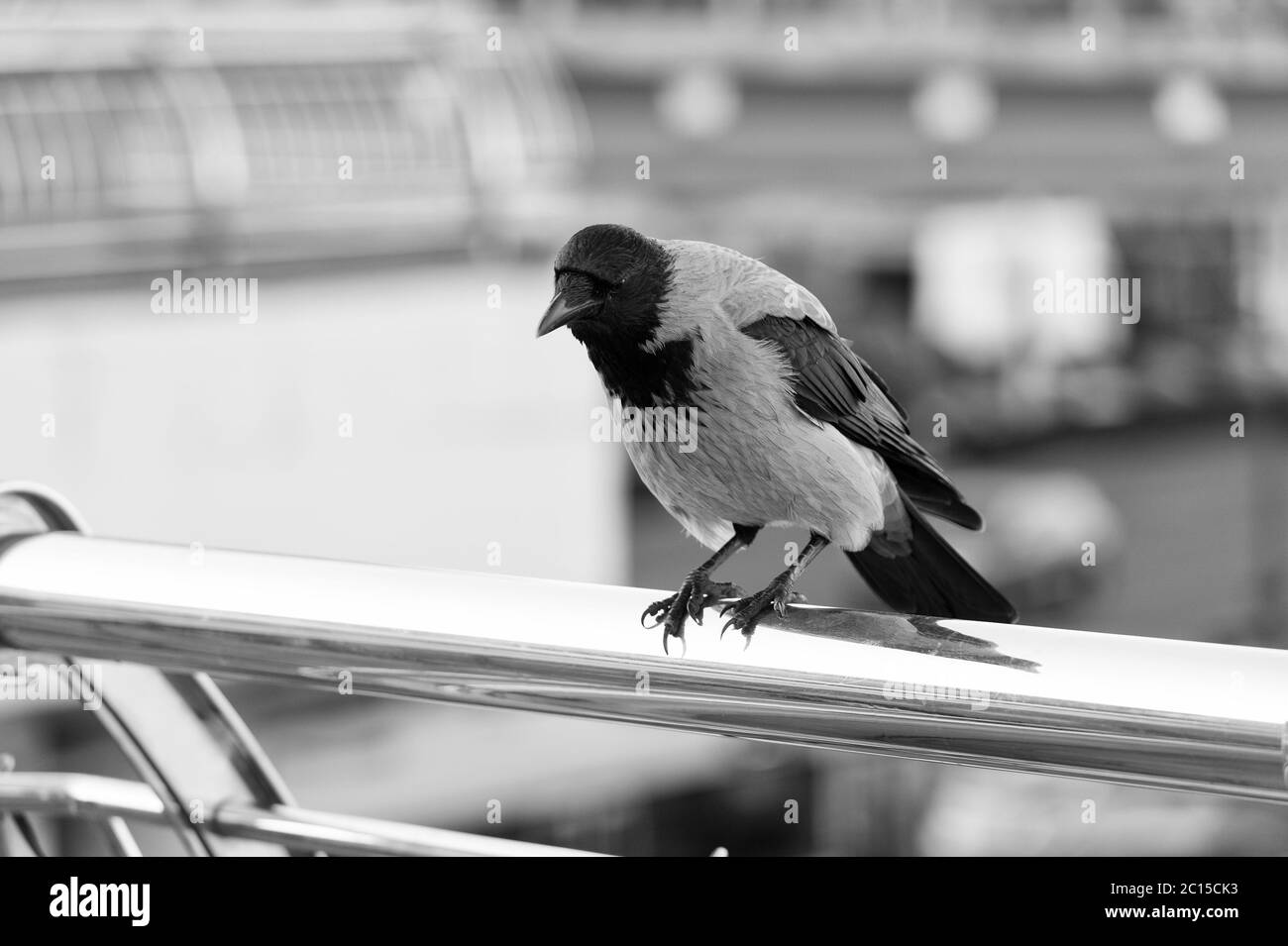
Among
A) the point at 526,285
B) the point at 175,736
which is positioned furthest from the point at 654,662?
the point at 526,285

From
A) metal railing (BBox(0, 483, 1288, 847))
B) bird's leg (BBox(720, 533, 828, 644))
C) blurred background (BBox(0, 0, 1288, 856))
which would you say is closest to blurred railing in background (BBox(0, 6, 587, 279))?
blurred background (BBox(0, 0, 1288, 856))

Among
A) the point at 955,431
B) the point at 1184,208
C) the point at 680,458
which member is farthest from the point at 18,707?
the point at 1184,208

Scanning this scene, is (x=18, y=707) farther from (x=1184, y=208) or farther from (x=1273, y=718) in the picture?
(x=1184, y=208)

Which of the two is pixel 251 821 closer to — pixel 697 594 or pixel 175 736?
pixel 175 736

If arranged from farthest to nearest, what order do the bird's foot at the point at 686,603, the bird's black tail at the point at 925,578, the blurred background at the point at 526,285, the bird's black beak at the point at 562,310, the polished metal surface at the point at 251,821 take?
the blurred background at the point at 526,285 → the bird's black tail at the point at 925,578 → the bird's black beak at the point at 562,310 → the polished metal surface at the point at 251,821 → the bird's foot at the point at 686,603

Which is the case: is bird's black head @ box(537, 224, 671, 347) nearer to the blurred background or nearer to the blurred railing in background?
the blurred background

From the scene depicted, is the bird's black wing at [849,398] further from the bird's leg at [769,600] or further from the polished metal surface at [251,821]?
the polished metal surface at [251,821]

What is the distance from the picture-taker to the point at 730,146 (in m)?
16.0

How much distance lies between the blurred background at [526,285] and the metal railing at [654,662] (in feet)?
1.47

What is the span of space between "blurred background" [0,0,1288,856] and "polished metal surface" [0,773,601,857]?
36 centimetres

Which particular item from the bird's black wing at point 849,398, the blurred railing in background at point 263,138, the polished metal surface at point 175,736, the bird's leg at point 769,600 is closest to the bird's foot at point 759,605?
the bird's leg at point 769,600

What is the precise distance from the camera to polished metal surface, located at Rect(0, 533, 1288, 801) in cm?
113

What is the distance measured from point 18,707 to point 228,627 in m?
6.53

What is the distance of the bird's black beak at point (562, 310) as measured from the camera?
1.97 m
